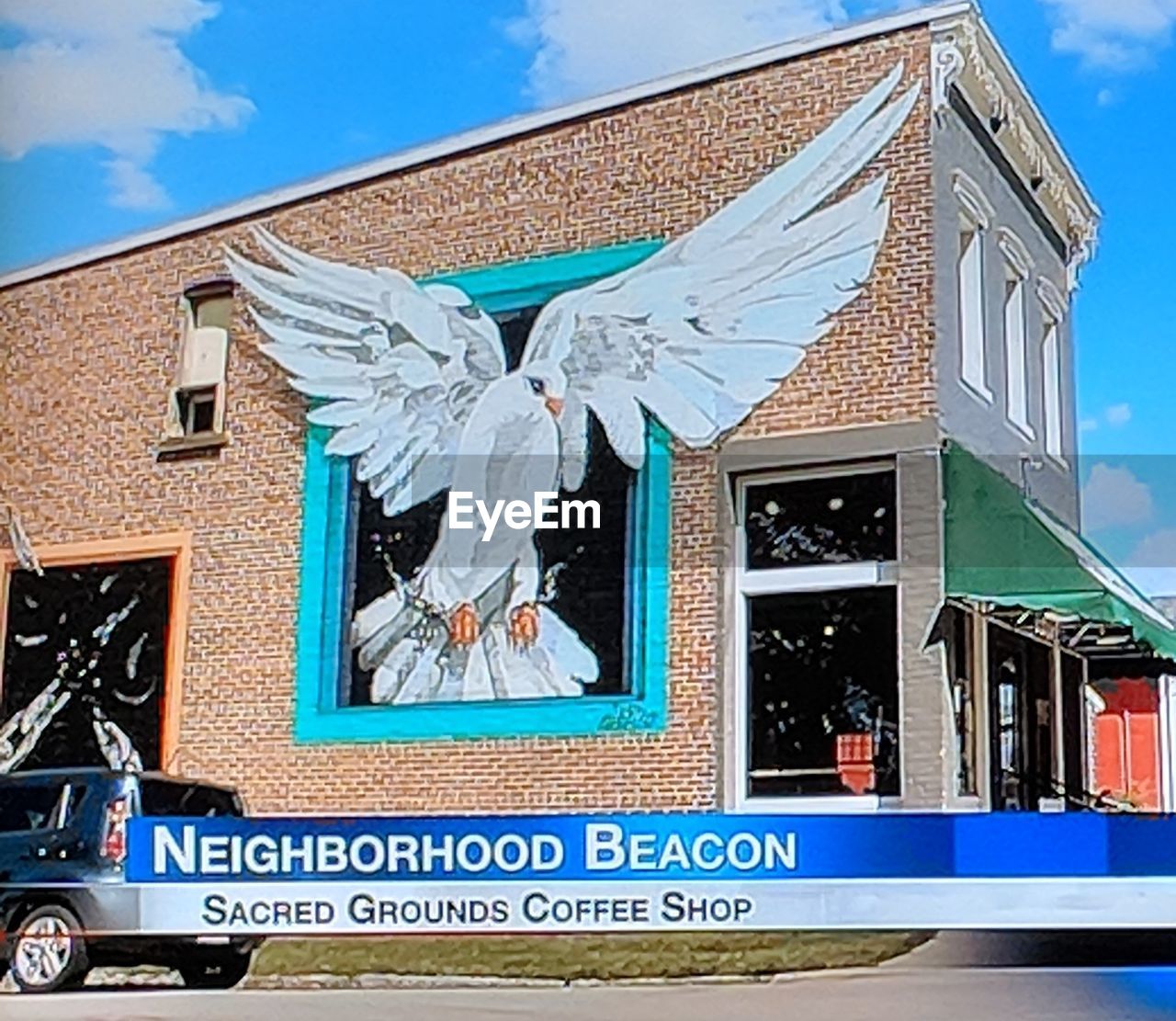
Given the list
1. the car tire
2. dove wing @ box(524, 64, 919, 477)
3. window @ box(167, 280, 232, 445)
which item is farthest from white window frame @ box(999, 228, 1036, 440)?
the car tire

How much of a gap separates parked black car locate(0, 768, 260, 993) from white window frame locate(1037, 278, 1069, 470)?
6.64 ft

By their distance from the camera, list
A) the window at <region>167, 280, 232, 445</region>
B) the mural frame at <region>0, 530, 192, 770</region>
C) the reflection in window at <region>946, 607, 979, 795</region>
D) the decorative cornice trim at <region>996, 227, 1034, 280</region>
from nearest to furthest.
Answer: the reflection in window at <region>946, 607, 979, 795</region> → the decorative cornice trim at <region>996, 227, 1034, 280</region> → the mural frame at <region>0, 530, 192, 770</region> → the window at <region>167, 280, 232, 445</region>

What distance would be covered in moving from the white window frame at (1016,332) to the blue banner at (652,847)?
35.7 inches

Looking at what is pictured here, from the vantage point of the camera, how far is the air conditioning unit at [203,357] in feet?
14.9

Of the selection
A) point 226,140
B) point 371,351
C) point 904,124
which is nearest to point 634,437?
point 371,351

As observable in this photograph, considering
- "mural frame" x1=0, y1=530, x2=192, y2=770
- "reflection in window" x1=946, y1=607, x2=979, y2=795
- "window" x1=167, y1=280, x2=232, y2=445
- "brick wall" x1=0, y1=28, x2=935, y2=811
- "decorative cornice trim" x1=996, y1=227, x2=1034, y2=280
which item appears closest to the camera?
"reflection in window" x1=946, y1=607, x2=979, y2=795

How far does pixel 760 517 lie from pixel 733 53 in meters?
1.07

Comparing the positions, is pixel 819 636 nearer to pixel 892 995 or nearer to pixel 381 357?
pixel 892 995

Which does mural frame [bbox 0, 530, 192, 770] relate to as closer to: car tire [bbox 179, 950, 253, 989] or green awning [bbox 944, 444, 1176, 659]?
car tire [bbox 179, 950, 253, 989]

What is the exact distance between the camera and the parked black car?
423 cm

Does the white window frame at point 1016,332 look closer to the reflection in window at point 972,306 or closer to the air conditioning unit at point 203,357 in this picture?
the reflection in window at point 972,306

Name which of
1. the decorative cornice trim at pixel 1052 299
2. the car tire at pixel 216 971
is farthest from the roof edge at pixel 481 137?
the car tire at pixel 216 971

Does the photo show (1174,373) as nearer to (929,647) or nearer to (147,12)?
(929,647)

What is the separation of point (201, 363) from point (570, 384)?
0.94 metres
